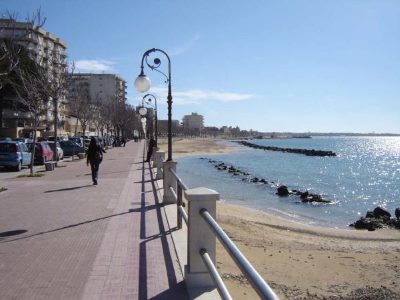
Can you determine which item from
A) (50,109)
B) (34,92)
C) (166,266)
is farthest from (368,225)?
(50,109)

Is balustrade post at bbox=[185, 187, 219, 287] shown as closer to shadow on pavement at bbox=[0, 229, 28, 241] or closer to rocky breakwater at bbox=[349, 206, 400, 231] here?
shadow on pavement at bbox=[0, 229, 28, 241]

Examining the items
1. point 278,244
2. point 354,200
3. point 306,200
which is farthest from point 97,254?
point 354,200

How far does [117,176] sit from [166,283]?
15.4m

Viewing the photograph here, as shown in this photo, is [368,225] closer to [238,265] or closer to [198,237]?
[198,237]

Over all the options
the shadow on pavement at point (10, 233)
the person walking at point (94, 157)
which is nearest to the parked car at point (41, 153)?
the person walking at point (94, 157)

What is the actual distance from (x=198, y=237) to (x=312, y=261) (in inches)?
268

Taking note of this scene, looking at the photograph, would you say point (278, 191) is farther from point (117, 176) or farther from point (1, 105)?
point (1, 105)

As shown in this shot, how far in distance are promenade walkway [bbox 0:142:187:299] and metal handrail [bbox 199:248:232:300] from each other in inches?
22.6

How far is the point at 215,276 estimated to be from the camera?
4.40 m

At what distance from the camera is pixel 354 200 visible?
3225cm

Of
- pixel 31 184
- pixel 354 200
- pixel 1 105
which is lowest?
pixel 354 200

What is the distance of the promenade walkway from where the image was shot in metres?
5.70

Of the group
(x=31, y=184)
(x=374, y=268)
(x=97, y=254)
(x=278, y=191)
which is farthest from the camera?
(x=278, y=191)

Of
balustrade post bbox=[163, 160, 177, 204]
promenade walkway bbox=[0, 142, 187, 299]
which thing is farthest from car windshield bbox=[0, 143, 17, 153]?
balustrade post bbox=[163, 160, 177, 204]
